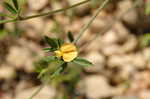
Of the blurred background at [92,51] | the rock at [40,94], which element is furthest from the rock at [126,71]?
the rock at [40,94]

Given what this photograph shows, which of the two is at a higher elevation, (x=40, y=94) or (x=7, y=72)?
(x=7, y=72)

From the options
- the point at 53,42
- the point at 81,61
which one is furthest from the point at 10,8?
the point at 81,61

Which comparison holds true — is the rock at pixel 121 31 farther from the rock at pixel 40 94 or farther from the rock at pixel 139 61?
the rock at pixel 40 94

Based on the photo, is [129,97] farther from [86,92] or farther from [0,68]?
[0,68]

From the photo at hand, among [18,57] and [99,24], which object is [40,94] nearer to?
[18,57]

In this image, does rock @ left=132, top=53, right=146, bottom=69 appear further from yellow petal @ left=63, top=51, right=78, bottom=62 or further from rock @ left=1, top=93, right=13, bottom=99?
yellow petal @ left=63, top=51, right=78, bottom=62

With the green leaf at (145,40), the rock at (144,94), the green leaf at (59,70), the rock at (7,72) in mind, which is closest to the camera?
the green leaf at (59,70)

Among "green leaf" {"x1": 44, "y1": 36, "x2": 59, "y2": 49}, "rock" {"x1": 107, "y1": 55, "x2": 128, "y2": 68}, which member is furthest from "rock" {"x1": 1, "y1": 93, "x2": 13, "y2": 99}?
"green leaf" {"x1": 44, "y1": 36, "x2": 59, "y2": 49}
